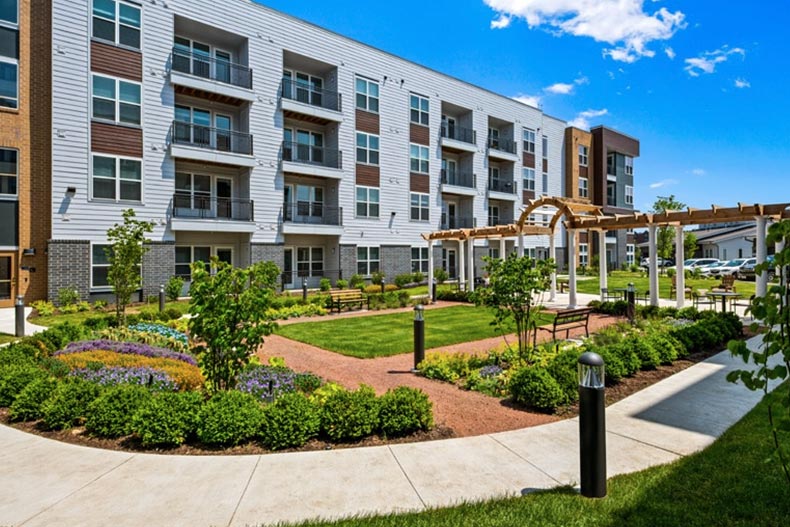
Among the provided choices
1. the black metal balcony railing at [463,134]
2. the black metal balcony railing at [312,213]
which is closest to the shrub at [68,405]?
the black metal balcony railing at [312,213]

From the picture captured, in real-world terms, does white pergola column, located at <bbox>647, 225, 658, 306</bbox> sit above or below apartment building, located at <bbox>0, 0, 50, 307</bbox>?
below

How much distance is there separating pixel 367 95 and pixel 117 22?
46.5ft

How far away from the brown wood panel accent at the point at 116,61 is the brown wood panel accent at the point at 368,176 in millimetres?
12874

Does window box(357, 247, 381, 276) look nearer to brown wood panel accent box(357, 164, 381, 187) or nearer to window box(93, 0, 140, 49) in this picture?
brown wood panel accent box(357, 164, 381, 187)

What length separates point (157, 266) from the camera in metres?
21.3

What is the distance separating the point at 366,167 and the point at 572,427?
25.3 meters

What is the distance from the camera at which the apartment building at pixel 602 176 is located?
148ft

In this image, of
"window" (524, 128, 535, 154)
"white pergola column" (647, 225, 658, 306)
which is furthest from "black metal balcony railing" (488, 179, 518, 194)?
"white pergola column" (647, 225, 658, 306)

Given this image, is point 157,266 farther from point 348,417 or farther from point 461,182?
point 461,182

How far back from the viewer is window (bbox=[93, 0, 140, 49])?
65.5ft

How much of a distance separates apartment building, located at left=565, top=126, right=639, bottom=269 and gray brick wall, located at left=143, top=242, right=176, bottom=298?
123 feet

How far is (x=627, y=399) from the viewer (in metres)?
6.91

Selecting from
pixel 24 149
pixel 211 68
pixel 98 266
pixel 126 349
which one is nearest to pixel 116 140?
pixel 24 149

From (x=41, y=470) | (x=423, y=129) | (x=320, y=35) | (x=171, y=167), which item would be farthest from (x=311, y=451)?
(x=423, y=129)
